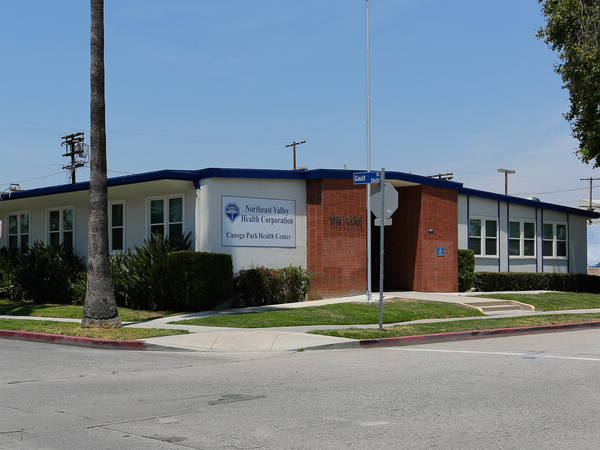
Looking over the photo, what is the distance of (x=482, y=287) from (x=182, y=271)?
1367 cm

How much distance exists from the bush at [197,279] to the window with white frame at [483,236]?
41.2 feet

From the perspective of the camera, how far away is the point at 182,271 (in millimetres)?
20219

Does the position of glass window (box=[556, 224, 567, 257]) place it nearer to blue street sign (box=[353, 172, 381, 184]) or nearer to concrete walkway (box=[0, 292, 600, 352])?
blue street sign (box=[353, 172, 381, 184])

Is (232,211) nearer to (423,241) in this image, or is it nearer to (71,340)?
(423,241)

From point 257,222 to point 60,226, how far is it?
31.6ft

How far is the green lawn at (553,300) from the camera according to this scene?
2398 centimetres

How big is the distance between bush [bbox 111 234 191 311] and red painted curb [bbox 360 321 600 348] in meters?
8.33

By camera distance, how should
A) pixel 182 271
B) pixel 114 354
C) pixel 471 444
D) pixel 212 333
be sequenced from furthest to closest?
1. pixel 182 271
2. pixel 212 333
3. pixel 114 354
4. pixel 471 444

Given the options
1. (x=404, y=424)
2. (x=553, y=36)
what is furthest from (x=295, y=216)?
(x=404, y=424)

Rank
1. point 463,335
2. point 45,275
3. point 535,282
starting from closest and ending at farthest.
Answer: point 463,335 < point 45,275 < point 535,282

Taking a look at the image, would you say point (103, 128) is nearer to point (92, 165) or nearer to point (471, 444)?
point (92, 165)

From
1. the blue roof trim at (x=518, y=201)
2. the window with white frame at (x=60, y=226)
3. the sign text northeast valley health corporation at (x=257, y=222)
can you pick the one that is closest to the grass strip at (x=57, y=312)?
the sign text northeast valley health corporation at (x=257, y=222)

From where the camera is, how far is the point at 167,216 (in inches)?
940

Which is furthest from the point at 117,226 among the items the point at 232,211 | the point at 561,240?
the point at 561,240
